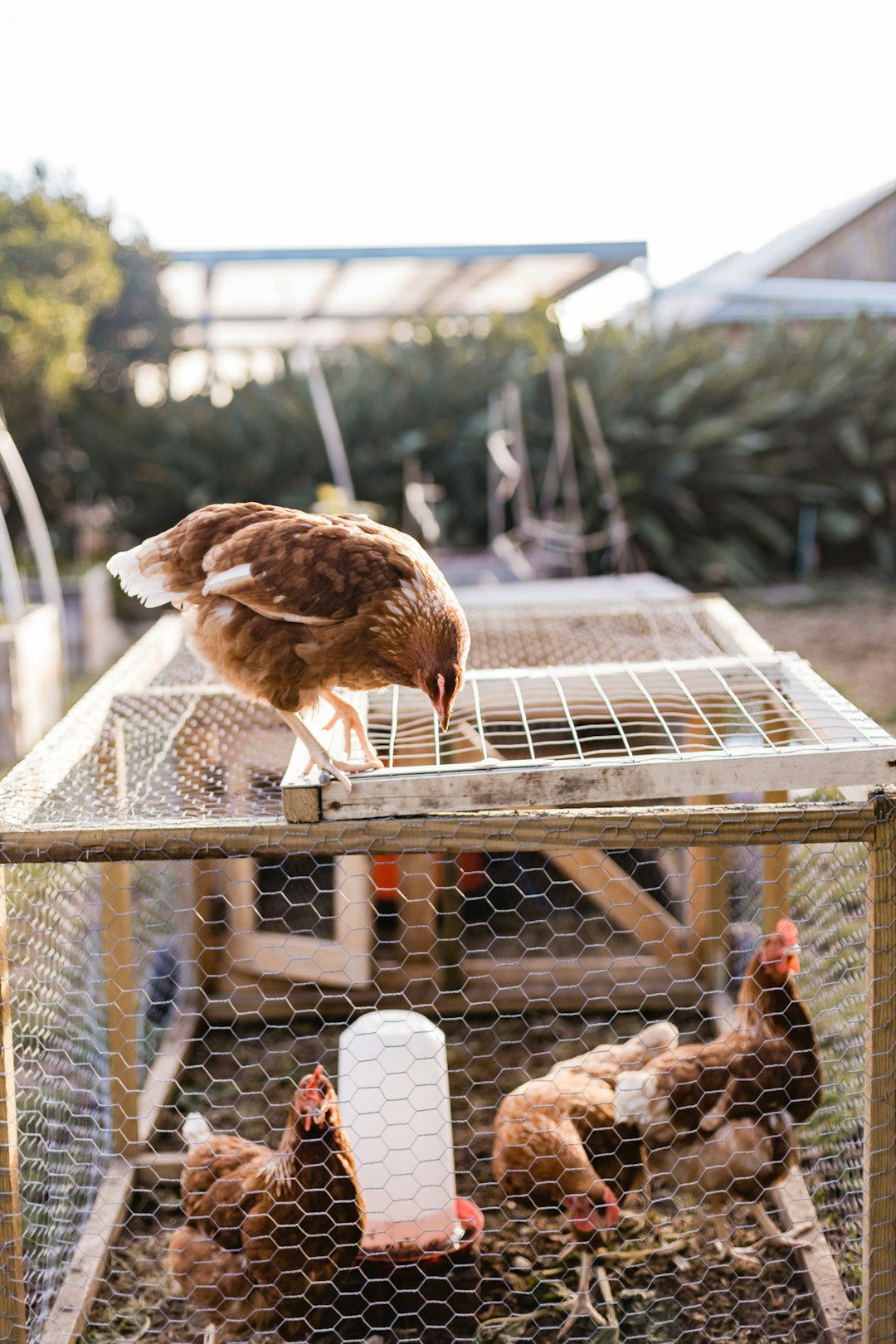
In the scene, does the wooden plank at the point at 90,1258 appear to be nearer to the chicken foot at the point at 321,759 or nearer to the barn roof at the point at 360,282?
the chicken foot at the point at 321,759

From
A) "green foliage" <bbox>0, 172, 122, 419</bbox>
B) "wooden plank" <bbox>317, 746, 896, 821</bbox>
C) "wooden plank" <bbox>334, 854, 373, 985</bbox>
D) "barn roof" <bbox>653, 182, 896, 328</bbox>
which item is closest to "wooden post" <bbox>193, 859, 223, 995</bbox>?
"wooden plank" <bbox>334, 854, 373, 985</bbox>

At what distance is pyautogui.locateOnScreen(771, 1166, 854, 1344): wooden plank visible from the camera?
1787 millimetres

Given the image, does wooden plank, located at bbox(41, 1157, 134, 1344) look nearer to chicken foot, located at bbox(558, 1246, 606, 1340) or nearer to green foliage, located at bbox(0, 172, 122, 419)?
chicken foot, located at bbox(558, 1246, 606, 1340)

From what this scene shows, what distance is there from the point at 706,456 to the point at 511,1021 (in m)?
7.69

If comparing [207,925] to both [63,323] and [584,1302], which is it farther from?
[63,323]

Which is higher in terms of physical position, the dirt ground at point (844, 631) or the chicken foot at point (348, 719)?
the chicken foot at point (348, 719)

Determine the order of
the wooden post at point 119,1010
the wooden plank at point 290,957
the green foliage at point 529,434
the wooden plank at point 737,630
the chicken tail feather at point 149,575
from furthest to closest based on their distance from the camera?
the green foliage at point 529,434, the wooden plank at point 290,957, the wooden plank at point 737,630, the wooden post at point 119,1010, the chicken tail feather at point 149,575

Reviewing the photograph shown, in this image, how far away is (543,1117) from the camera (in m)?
1.87

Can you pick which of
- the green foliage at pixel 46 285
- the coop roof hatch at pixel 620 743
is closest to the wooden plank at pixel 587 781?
the coop roof hatch at pixel 620 743

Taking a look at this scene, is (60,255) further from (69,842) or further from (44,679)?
(69,842)

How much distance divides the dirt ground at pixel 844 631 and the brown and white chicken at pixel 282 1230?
3.99 m

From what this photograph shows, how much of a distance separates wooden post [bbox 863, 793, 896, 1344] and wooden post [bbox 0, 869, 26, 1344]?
3.51ft

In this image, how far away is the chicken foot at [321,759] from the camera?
4.79ft

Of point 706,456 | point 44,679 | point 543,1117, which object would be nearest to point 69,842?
point 543,1117
